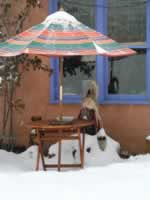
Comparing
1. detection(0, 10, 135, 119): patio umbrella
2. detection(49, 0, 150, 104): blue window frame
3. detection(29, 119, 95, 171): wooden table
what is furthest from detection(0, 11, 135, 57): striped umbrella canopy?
detection(49, 0, 150, 104): blue window frame

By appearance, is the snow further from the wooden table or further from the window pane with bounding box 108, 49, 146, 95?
the window pane with bounding box 108, 49, 146, 95

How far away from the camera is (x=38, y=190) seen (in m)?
6.36

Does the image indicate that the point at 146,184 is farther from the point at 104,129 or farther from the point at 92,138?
the point at 104,129

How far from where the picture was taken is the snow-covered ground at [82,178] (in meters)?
6.17

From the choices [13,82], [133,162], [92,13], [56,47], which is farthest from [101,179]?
[92,13]

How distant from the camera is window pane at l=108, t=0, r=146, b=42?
873 cm

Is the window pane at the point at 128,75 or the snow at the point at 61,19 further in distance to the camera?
the window pane at the point at 128,75

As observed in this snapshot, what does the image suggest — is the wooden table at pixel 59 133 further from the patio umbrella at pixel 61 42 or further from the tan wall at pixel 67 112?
the tan wall at pixel 67 112

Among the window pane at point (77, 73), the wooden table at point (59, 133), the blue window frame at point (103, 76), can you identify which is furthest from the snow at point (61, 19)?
the window pane at point (77, 73)

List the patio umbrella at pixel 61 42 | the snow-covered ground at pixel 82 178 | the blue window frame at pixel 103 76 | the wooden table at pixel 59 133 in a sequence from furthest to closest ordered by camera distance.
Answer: the blue window frame at pixel 103 76 < the wooden table at pixel 59 133 < the patio umbrella at pixel 61 42 < the snow-covered ground at pixel 82 178

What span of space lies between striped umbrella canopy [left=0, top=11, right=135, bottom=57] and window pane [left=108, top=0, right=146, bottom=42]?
1396mm

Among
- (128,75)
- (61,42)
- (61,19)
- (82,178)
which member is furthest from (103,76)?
(82,178)

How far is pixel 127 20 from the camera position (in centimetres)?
879

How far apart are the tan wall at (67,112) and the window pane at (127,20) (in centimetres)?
95
